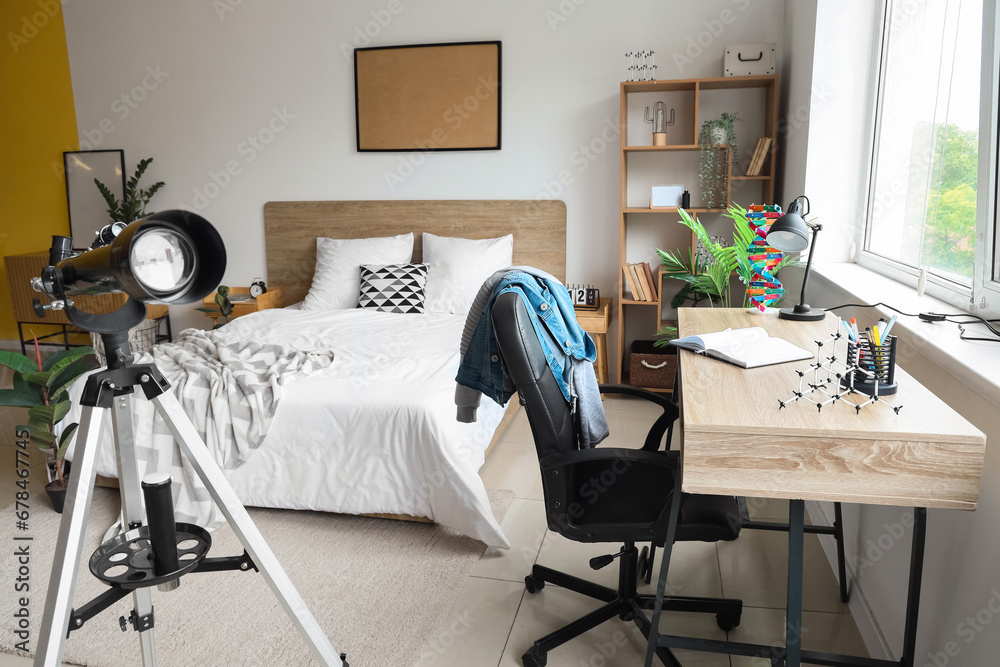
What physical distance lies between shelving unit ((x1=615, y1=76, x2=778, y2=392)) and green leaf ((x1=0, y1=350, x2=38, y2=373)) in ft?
9.20

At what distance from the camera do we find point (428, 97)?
4332mm

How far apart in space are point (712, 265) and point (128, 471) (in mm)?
2817

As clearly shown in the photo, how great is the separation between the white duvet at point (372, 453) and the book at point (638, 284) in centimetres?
156

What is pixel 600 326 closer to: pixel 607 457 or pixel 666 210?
pixel 666 210

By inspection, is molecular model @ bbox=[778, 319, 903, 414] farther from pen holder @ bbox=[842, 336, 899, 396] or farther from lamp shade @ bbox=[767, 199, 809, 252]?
lamp shade @ bbox=[767, 199, 809, 252]

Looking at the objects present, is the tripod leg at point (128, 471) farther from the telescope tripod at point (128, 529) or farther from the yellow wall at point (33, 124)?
the yellow wall at point (33, 124)

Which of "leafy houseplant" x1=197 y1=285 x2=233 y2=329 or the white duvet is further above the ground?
"leafy houseplant" x1=197 y1=285 x2=233 y2=329

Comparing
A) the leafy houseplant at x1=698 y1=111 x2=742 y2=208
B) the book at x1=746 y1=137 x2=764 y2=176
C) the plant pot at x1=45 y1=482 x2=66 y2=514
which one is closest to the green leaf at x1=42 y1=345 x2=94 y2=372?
the plant pot at x1=45 y1=482 x2=66 y2=514

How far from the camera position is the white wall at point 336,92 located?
4.01 m

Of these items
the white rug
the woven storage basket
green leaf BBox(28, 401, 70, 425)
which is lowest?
the white rug

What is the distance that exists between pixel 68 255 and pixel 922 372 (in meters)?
1.82

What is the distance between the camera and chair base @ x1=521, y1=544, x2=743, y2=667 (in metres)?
1.81

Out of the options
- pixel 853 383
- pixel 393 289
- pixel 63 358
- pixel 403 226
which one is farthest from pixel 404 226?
pixel 853 383

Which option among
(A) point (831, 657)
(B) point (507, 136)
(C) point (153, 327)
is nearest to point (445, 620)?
(A) point (831, 657)
